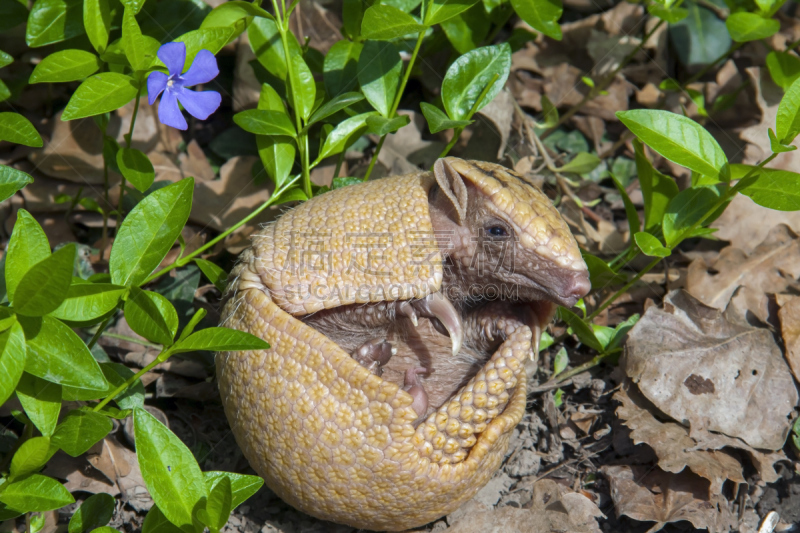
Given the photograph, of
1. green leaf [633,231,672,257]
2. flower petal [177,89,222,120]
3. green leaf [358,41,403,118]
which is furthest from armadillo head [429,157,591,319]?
flower petal [177,89,222,120]

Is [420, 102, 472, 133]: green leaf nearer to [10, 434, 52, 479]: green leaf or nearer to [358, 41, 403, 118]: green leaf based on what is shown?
[358, 41, 403, 118]: green leaf

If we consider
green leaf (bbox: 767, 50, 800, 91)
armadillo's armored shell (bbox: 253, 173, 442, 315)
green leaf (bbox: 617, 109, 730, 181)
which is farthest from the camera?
green leaf (bbox: 767, 50, 800, 91)

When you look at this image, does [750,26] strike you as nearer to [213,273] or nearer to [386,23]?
[386,23]

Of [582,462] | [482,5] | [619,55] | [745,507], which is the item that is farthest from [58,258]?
[619,55]

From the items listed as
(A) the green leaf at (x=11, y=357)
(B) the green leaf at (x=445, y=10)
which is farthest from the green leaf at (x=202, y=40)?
(A) the green leaf at (x=11, y=357)

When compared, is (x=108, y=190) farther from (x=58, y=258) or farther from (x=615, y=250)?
(x=615, y=250)

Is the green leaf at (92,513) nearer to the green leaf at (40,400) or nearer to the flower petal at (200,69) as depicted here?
the green leaf at (40,400)

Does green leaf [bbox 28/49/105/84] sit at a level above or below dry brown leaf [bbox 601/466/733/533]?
above
